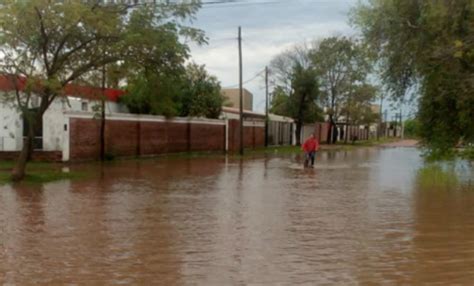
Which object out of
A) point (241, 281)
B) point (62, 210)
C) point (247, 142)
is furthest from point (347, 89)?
point (241, 281)

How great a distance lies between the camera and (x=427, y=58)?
12258 mm

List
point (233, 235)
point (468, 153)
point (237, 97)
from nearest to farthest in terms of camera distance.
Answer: point (233, 235), point (468, 153), point (237, 97)

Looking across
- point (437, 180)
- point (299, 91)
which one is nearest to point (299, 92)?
point (299, 91)

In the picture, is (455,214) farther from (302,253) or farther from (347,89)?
(347,89)

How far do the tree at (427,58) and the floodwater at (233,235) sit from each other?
2.17m

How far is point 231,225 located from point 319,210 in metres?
3.29

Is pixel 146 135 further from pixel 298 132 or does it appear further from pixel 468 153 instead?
pixel 298 132

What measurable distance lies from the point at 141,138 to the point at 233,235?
2722cm

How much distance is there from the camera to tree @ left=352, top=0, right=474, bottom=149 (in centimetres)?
1220

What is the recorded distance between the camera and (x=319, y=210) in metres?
14.9

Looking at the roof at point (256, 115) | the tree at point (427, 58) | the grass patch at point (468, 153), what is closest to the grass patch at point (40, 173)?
the tree at point (427, 58)

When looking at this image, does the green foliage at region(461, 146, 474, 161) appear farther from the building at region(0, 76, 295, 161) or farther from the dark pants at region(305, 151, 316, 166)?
the dark pants at region(305, 151, 316, 166)

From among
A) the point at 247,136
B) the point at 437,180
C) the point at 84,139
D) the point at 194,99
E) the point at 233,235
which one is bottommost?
the point at 233,235

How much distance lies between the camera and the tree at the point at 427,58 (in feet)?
40.0
